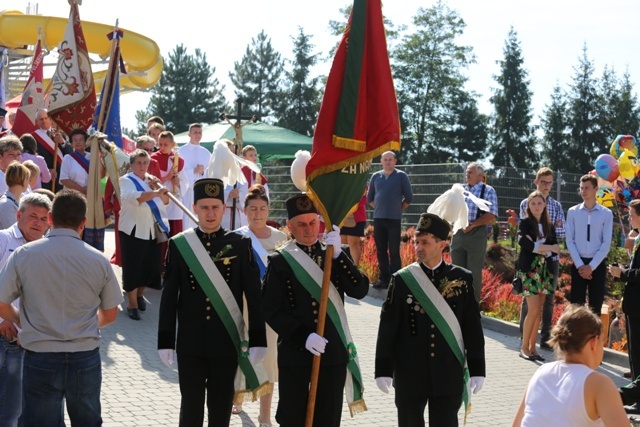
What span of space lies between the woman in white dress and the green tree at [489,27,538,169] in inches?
1941

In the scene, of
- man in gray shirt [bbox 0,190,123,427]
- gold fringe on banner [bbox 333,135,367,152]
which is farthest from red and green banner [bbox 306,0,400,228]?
man in gray shirt [bbox 0,190,123,427]

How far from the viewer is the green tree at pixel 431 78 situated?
190 ft

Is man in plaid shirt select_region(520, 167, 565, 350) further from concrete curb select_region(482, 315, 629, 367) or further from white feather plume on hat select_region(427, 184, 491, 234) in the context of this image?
white feather plume on hat select_region(427, 184, 491, 234)

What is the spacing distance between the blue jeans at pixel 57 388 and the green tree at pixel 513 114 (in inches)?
2041

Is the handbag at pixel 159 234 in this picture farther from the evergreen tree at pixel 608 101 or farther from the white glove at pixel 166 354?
the evergreen tree at pixel 608 101

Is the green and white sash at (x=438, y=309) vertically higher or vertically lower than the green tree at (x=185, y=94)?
lower

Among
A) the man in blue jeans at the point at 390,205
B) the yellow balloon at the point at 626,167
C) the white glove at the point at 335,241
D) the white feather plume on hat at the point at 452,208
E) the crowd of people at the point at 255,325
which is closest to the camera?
the crowd of people at the point at 255,325

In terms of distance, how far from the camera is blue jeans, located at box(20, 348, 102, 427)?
522cm

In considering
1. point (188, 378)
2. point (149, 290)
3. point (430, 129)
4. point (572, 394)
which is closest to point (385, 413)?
point (188, 378)

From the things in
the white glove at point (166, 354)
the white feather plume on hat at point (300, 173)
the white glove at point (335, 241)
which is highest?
the white feather plume on hat at point (300, 173)

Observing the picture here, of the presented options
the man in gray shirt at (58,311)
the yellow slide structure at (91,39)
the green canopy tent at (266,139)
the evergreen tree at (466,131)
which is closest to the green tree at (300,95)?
the evergreen tree at (466,131)

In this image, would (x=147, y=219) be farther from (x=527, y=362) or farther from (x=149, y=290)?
(x=527, y=362)

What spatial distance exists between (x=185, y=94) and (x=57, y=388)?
220 ft

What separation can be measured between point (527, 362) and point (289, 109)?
62.1 metres
